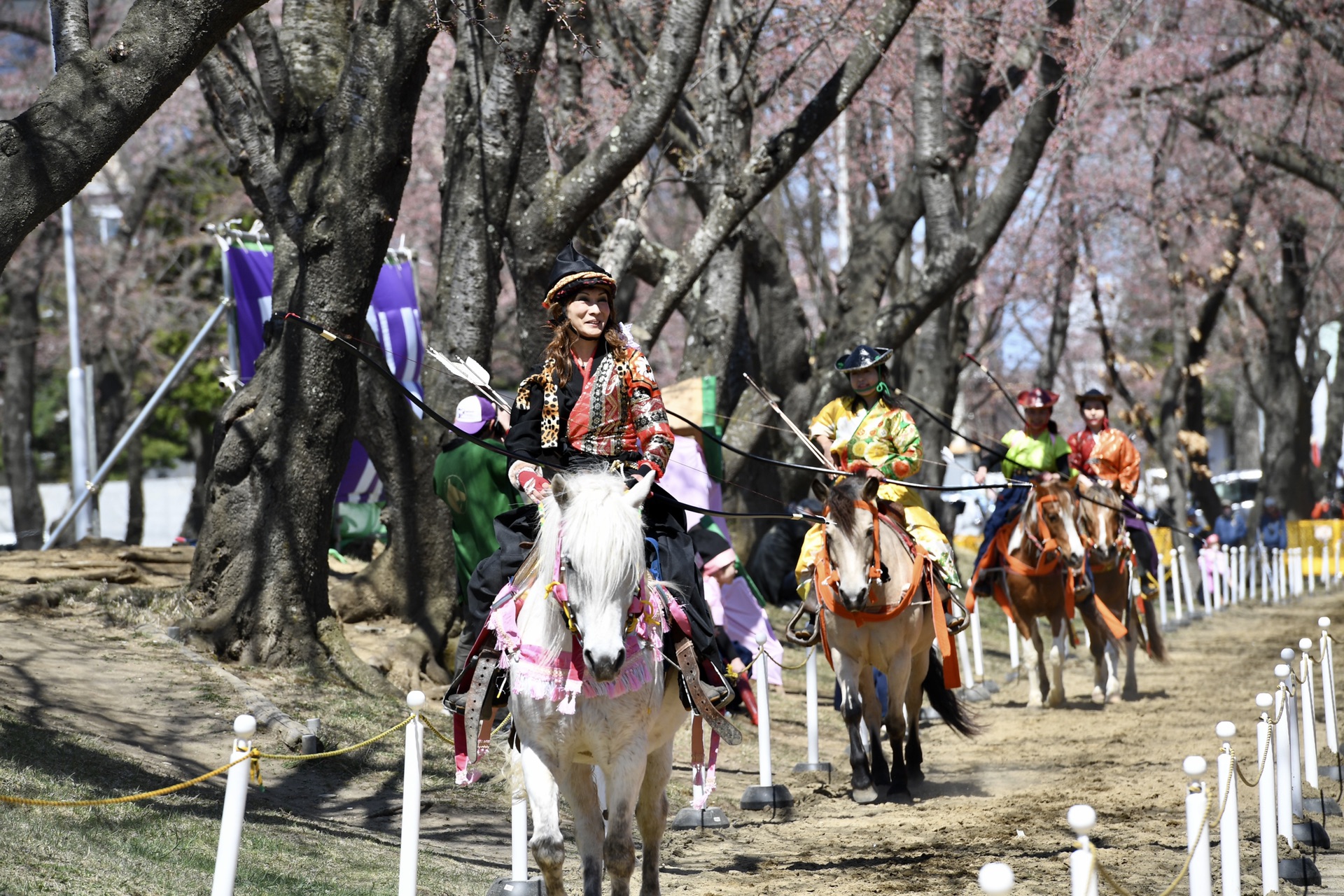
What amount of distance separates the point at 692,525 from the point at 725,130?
4.68 m

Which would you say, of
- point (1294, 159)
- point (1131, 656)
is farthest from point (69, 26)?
point (1294, 159)

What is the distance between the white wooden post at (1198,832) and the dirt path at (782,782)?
5.94ft

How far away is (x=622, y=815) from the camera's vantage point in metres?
5.58

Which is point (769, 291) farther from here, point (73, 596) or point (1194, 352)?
point (1194, 352)

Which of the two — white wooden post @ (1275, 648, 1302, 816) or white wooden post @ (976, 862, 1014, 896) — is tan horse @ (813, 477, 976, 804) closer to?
white wooden post @ (1275, 648, 1302, 816)

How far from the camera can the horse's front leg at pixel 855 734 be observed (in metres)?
9.27

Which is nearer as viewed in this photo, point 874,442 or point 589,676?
point 589,676

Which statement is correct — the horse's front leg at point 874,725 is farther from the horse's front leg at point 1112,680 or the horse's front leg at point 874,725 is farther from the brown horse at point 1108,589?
the horse's front leg at point 1112,680

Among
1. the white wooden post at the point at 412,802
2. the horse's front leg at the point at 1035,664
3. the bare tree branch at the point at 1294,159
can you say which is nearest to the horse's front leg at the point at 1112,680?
the horse's front leg at the point at 1035,664

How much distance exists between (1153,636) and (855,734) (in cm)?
662

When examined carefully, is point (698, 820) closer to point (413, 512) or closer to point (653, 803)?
point (653, 803)

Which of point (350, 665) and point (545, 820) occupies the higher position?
point (350, 665)

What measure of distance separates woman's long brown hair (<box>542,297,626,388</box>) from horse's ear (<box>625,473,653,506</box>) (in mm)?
796

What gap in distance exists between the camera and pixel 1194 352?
87.9 ft
